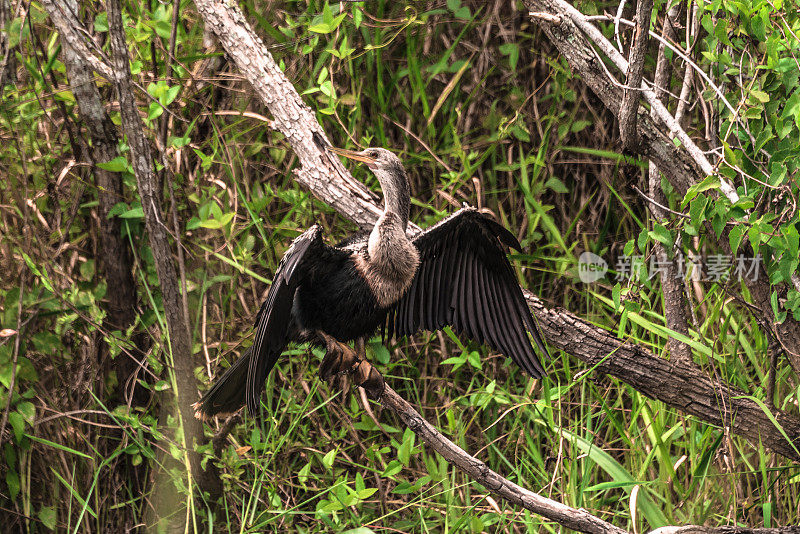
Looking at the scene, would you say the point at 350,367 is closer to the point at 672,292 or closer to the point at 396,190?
the point at 396,190

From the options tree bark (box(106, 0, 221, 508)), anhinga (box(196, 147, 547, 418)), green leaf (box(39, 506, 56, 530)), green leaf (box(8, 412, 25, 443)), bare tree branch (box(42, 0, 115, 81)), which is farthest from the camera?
green leaf (box(39, 506, 56, 530))

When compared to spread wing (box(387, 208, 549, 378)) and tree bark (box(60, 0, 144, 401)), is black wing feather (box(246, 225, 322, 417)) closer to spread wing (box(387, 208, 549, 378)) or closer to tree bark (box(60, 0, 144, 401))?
spread wing (box(387, 208, 549, 378))

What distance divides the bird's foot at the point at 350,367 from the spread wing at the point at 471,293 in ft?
0.84

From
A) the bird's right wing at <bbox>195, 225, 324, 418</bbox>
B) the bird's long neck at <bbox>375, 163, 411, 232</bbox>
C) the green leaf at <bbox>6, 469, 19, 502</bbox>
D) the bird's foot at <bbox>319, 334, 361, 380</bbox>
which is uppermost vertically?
the bird's long neck at <bbox>375, 163, 411, 232</bbox>

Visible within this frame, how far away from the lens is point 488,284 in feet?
8.59

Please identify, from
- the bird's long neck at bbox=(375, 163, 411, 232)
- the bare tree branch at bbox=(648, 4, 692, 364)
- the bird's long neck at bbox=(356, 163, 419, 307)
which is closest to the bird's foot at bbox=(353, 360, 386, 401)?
the bird's long neck at bbox=(356, 163, 419, 307)

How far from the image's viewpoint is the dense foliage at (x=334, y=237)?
279cm

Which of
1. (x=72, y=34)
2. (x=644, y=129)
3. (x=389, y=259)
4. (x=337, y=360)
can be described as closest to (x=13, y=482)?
(x=337, y=360)

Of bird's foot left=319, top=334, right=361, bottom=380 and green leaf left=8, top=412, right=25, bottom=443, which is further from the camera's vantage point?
green leaf left=8, top=412, right=25, bottom=443

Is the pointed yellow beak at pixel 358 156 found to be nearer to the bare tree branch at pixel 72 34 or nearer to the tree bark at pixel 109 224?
the bare tree branch at pixel 72 34

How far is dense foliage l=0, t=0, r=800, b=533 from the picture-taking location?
279 centimetres

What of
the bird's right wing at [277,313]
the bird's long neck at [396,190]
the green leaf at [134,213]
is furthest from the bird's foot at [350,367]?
the green leaf at [134,213]

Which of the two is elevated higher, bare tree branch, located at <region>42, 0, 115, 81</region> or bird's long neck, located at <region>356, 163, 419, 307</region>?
bare tree branch, located at <region>42, 0, 115, 81</region>

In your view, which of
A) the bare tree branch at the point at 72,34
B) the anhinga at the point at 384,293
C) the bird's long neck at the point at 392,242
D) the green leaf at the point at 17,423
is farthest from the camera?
the green leaf at the point at 17,423
